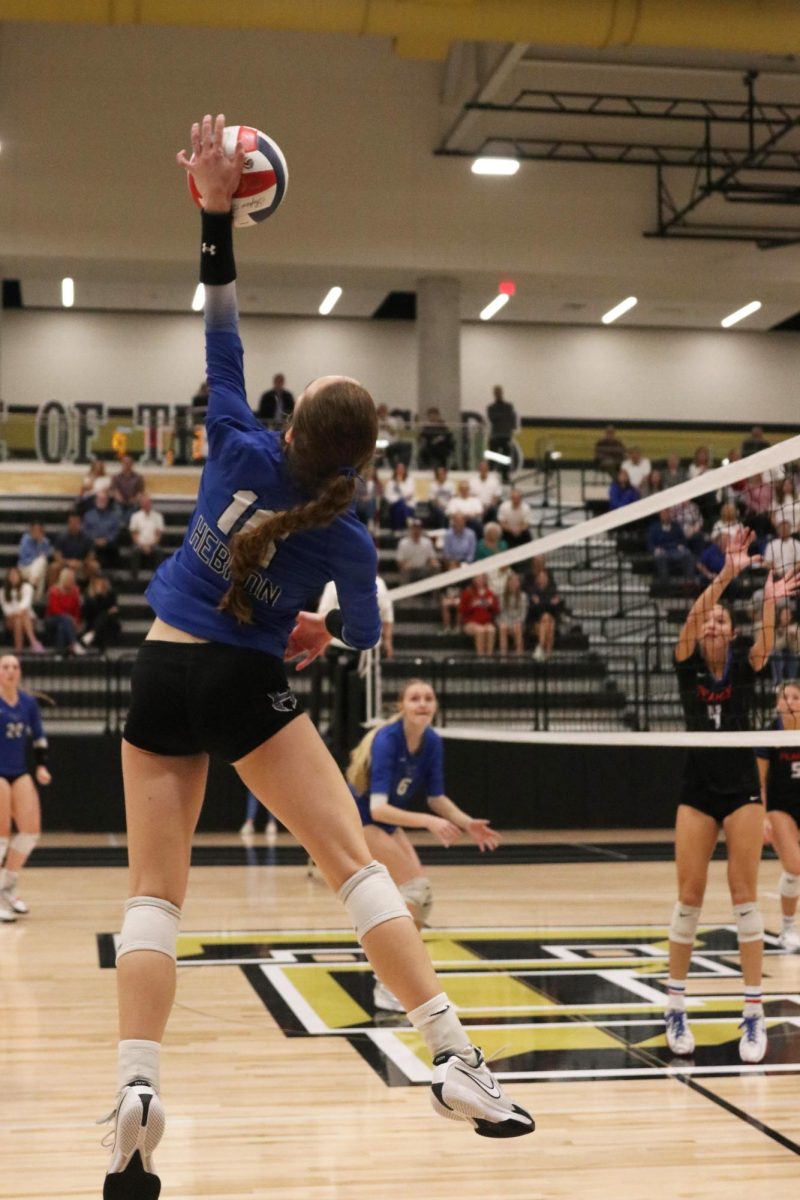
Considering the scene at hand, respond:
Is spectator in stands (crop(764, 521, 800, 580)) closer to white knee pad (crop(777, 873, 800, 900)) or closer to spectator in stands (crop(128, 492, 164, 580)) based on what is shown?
white knee pad (crop(777, 873, 800, 900))

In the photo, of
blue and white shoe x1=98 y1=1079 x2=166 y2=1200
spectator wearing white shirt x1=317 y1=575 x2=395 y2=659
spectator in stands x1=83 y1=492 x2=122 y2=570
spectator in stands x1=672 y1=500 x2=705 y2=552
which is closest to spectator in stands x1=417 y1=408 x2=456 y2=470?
spectator in stands x1=83 y1=492 x2=122 y2=570

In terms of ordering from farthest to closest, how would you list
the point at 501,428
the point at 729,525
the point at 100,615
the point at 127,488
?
the point at 501,428, the point at 127,488, the point at 100,615, the point at 729,525

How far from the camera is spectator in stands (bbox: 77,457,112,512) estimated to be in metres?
21.3

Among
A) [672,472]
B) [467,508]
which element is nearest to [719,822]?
[467,508]

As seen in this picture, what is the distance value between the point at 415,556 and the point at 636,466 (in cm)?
593

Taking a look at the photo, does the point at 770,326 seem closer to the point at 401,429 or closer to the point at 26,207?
the point at 401,429

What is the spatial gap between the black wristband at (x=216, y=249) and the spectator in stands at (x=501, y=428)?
67.1 ft

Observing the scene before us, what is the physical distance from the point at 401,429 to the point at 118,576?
18.6 feet

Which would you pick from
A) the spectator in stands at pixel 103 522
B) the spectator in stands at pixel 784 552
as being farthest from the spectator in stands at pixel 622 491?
the spectator in stands at pixel 784 552

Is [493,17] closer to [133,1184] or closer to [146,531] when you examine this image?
[146,531]

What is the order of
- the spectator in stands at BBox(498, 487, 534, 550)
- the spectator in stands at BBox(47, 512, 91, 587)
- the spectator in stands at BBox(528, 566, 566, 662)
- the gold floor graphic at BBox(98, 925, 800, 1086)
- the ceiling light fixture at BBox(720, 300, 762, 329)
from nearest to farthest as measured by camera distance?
the gold floor graphic at BBox(98, 925, 800, 1086) → the spectator in stands at BBox(528, 566, 566, 662) → the spectator in stands at BBox(47, 512, 91, 587) → the spectator in stands at BBox(498, 487, 534, 550) → the ceiling light fixture at BBox(720, 300, 762, 329)

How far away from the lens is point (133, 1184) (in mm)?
3129

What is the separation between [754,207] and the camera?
2577 cm

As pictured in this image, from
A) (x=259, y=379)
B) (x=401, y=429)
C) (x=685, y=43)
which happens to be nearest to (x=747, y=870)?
(x=685, y=43)
